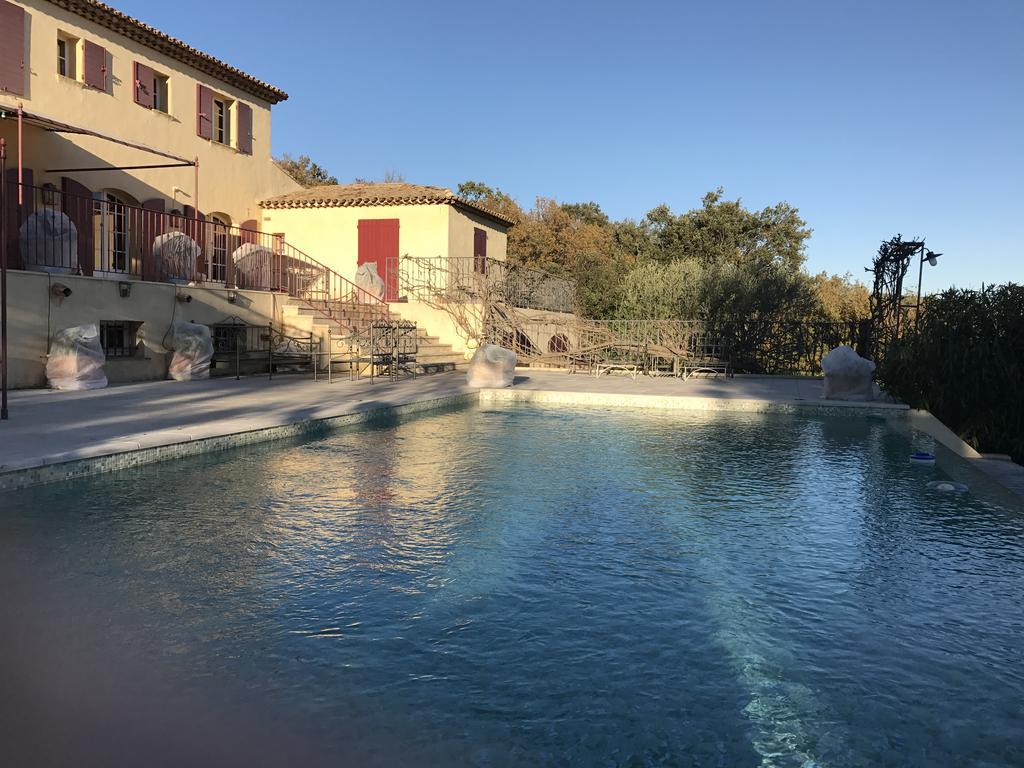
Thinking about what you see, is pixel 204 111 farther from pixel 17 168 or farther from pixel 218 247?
pixel 17 168

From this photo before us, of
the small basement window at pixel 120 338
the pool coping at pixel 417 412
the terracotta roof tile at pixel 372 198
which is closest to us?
the pool coping at pixel 417 412

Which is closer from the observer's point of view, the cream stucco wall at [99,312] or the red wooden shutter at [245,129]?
the cream stucco wall at [99,312]

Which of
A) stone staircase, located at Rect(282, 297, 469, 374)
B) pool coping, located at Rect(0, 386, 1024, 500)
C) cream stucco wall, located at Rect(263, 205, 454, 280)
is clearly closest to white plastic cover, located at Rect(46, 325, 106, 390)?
pool coping, located at Rect(0, 386, 1024, 500)

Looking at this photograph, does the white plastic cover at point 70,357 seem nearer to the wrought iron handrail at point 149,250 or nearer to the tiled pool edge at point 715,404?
the wrought iron handrail at point 149,250

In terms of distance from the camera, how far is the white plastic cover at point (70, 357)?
11.0m

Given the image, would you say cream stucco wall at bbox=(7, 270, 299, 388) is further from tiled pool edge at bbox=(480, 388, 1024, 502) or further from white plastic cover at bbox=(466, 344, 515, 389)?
tiled pool edge at bbox=(480, 388, 1024, 502)

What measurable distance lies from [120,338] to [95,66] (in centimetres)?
589

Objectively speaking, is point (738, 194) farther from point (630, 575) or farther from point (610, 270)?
point (630, 575)

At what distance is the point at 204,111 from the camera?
59.5ft

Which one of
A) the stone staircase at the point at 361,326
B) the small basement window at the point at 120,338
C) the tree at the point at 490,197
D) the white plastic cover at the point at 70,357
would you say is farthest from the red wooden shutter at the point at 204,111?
the tree at the point at 490,197

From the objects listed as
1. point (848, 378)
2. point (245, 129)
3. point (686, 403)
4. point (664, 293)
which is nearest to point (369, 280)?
point (245, 129)

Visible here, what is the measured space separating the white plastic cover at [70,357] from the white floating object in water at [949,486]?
10.7 metres

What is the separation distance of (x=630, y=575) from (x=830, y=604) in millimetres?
1036

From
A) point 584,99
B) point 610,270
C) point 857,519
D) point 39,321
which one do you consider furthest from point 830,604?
point 584,99
